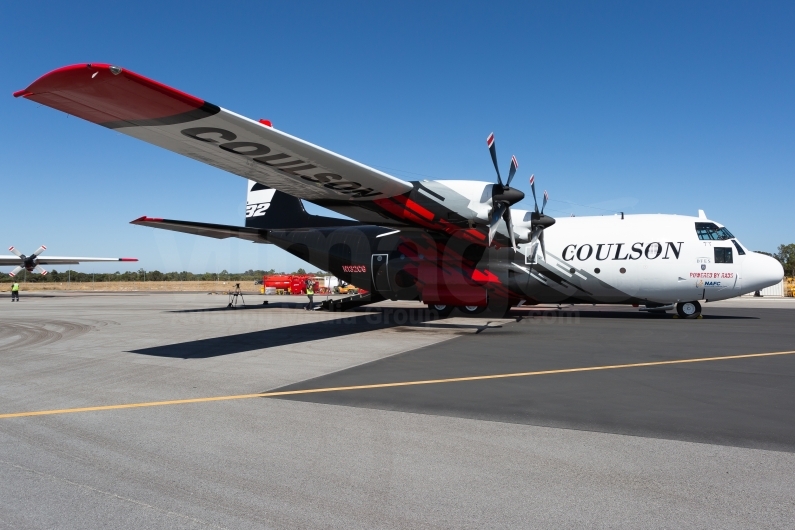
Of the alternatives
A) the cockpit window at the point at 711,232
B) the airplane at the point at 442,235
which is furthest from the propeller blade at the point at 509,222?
the cockpit window at the point at 711,232

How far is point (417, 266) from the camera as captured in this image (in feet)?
60.8

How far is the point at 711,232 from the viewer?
17.6 metres

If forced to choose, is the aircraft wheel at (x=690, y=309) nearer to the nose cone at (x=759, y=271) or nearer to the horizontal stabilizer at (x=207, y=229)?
the nose cone at (x=759, y=271)

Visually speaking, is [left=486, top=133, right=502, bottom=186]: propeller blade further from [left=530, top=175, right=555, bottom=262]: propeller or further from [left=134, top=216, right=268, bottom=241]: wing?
[left=134, top=216, right=268, bottom=241]: wing

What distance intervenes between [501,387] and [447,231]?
895 centimetres

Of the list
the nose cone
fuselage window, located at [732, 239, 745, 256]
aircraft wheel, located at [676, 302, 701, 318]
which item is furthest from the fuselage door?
the nose cone

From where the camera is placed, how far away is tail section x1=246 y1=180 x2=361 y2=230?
22688mm

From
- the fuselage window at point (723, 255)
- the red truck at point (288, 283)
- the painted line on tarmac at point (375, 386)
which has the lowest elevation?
the painted line on tarmac at point (375, 386)

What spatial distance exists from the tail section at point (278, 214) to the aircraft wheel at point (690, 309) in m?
13.1

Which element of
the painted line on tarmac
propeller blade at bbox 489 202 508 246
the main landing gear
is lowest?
the painted line on tarmac

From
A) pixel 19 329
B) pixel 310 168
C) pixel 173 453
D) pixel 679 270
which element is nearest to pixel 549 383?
pixel 173 453

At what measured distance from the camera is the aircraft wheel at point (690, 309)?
18.3 meters

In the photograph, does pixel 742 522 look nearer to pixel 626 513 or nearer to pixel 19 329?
pixel 626 513

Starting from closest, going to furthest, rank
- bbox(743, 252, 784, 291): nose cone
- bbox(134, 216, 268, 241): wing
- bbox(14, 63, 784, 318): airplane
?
bbox(14, 63, 784, 318): airplane → bbox(743, 252, 784, 291): nose cone → bbox(134, 216, 268, 241): wing
